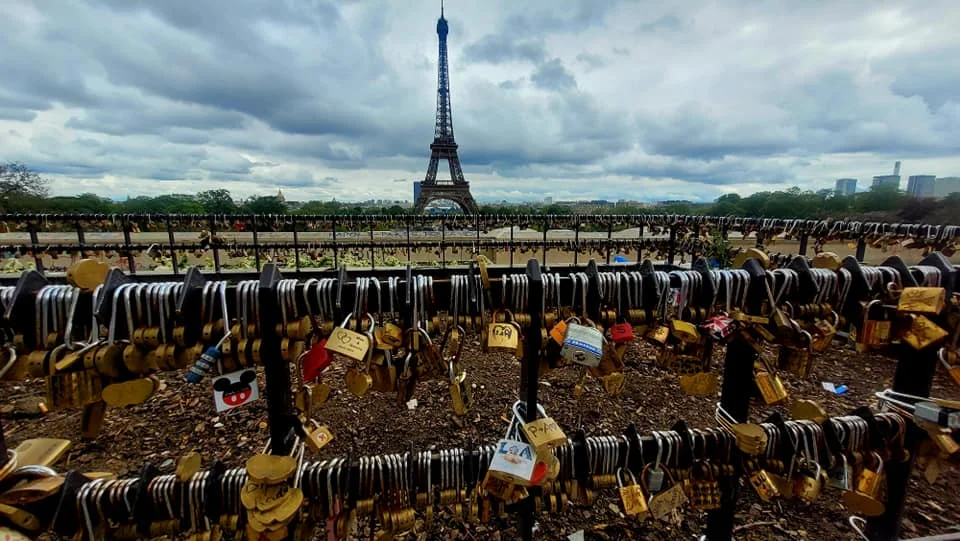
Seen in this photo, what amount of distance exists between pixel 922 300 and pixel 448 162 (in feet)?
99.8

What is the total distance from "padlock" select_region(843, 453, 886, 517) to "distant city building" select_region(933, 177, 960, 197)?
35.3 feet

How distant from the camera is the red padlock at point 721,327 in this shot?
1.12 metres

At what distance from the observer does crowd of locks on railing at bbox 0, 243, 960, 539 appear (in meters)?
0.93

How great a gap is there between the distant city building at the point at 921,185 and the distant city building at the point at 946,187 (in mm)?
147

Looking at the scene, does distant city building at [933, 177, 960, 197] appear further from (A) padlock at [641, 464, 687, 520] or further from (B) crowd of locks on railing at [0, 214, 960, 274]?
(A) padlock at [641, 464, 687, 520]

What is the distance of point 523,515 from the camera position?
127 cm

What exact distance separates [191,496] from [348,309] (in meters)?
0.67

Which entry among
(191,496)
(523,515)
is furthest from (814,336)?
(191,496)

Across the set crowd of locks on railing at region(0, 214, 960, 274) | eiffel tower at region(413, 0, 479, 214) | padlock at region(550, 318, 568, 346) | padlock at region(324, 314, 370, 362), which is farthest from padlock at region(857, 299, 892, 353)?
eiffel tower at region(413, 0, 479, 214)

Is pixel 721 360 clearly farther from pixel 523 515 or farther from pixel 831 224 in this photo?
pixel 523 515

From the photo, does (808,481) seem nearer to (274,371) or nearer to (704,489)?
(704,489)

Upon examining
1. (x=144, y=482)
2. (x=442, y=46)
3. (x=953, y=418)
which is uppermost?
(x=442, y=46)

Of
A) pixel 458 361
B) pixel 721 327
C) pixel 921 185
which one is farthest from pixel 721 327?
pixel 921 185

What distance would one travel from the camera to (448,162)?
30.1m
